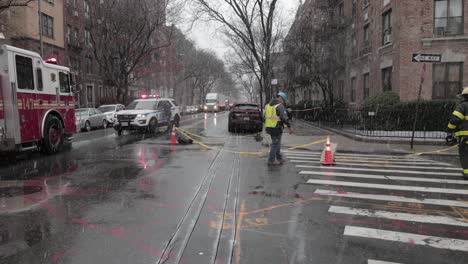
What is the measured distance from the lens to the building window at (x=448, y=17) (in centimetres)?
1741

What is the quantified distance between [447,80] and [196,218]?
1722 centimetres

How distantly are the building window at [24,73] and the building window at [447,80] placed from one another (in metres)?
17.5

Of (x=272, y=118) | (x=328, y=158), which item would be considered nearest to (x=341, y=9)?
(x=328, y=158)

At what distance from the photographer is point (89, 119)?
21.4 metres

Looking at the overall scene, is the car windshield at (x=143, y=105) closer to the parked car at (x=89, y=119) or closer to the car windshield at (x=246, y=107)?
the parked car at (x=89, y=119)

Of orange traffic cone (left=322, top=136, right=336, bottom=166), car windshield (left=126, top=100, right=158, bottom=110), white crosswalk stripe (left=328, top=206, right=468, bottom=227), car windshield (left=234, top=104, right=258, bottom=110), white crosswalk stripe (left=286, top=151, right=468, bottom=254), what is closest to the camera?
white crosswalk stripe (left=286, top=151, right=468, bottom=254)

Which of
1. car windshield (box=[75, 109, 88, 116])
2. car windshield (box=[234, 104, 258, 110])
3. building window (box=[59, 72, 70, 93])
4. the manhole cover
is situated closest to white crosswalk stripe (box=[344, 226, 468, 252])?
the manhole cover

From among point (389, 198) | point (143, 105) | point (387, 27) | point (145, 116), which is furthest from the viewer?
point (387, 27)

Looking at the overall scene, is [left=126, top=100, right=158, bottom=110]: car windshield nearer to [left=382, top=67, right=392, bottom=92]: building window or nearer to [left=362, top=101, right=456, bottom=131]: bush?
[left=362, top=101, right=456, bottom=131]: bush

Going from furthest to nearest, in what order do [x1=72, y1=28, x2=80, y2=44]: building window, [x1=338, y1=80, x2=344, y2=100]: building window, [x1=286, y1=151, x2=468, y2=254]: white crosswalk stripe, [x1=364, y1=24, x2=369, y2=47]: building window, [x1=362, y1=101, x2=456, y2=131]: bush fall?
[x1=72, y1=28, x2=80, y2=44]: building window
[x1=338, y1=80, x2=344, y2=100]: building window
[x1=364, y1=24, x2=369, y2=47]: building window
[x1=362, y1=101, x2=456, y2=131]: bush
[x1=286, y1=151, x2=468, y2=254]: white crosswalk stripe

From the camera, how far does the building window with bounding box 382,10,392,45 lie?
1973 centimetres

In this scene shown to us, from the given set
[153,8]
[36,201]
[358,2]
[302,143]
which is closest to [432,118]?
[302,143]

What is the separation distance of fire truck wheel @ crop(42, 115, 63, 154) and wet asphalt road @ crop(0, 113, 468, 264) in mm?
2162

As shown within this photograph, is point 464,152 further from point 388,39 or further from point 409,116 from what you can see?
point 388,39
